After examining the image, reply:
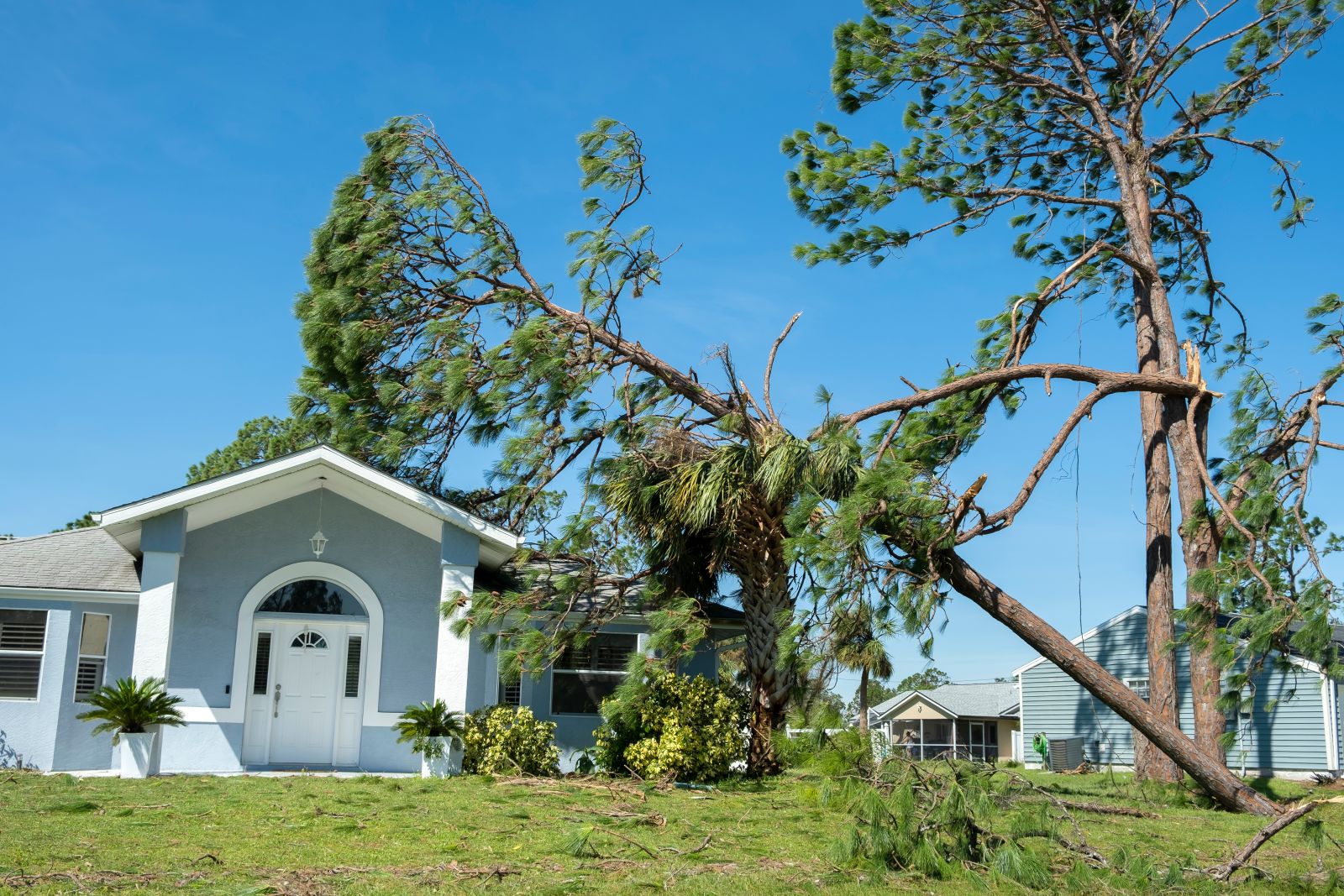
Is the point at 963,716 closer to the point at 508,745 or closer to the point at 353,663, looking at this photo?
the point at 508,745

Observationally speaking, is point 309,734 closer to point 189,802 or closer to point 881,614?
point 189,802

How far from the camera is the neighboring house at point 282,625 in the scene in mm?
14234

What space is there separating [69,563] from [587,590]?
7709 millimetres

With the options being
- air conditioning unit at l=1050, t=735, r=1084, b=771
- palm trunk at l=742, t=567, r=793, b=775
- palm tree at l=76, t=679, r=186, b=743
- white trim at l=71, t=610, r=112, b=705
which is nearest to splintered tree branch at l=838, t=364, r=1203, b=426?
palm trunk at l=742, t=567, r=793, b=775

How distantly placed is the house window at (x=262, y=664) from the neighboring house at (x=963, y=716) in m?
28.3

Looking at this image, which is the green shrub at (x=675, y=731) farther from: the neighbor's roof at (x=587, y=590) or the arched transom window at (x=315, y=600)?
the arched transom window at (x=315, y=600)

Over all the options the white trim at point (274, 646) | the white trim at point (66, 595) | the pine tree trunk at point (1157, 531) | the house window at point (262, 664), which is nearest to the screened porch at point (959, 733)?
the pine tree trunk at point (1157, 531)

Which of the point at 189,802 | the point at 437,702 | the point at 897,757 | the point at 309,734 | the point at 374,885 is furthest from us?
the point at 309,734

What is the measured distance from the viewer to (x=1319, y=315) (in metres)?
12.6

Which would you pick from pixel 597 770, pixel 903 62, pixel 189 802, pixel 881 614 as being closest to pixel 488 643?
pixel 597 770

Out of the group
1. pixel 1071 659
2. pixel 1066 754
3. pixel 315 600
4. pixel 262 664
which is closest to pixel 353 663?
pixel 315 600

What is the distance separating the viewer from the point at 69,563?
16.0 metres

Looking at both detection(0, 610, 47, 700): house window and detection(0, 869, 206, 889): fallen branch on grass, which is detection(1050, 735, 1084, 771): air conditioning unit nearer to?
detection(0, 610, 47, 700): house window

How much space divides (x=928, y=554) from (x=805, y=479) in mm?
2296
